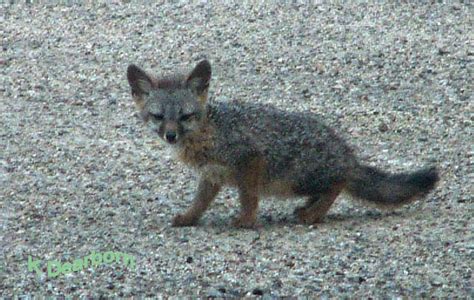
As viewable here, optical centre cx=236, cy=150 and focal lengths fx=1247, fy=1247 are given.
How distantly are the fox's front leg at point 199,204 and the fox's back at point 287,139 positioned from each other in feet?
1.28

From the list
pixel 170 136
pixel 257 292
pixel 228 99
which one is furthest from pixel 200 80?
pixel 228 99

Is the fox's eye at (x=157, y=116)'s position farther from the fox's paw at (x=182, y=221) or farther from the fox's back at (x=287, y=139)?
the fox's paw at (x=182, y=221)

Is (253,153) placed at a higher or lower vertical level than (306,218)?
higher

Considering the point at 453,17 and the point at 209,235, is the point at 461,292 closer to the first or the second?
the point at 209,235

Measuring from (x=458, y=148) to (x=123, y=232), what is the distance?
305cm

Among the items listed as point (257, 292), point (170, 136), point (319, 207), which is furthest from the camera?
point (319, 207)

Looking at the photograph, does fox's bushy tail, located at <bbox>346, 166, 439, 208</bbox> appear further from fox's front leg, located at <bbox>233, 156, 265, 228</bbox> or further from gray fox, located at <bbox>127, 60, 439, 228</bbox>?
fox's front leg, located at <bbox>233, 156, 265, 228</bbox>

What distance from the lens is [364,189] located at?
8.32 metres

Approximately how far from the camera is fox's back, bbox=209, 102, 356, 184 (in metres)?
8.05

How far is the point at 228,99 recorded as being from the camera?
10953mm

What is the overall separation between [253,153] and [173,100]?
616mm

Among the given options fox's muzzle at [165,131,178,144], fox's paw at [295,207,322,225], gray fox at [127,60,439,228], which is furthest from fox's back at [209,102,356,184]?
fox's muzzle at [165,131,178,144]

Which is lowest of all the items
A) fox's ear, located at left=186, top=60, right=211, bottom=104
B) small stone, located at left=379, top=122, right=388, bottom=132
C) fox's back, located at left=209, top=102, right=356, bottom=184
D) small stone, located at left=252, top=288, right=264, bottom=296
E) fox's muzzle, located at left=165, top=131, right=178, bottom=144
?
small stone, located at left=379, top=122, right=388, bottom=132

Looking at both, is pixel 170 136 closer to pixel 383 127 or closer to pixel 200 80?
pixel 200 80
